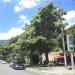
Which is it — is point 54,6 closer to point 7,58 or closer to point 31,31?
point 31,31

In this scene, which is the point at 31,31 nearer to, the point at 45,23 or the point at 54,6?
the point at 45,23

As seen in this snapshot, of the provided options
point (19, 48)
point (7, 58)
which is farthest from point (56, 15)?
point (7, 58)

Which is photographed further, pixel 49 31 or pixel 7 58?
pixel 7 58

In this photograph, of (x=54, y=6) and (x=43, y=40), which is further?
(x=54, y=6)

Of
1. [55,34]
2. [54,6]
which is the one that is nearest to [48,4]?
[54,6]

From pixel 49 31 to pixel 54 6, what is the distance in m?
5.57

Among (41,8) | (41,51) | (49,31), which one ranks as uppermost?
(41,8)

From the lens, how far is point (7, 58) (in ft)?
417

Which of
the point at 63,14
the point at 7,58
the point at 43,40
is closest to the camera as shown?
the point at 43,40

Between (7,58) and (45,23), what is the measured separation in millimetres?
66036

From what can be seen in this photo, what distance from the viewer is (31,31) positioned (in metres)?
63.9

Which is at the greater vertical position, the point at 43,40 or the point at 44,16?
the point at 44,16

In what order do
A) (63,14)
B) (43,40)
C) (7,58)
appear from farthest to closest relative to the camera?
(7,58) → (63,14) → (43,40)

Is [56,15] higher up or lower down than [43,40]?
higher up
